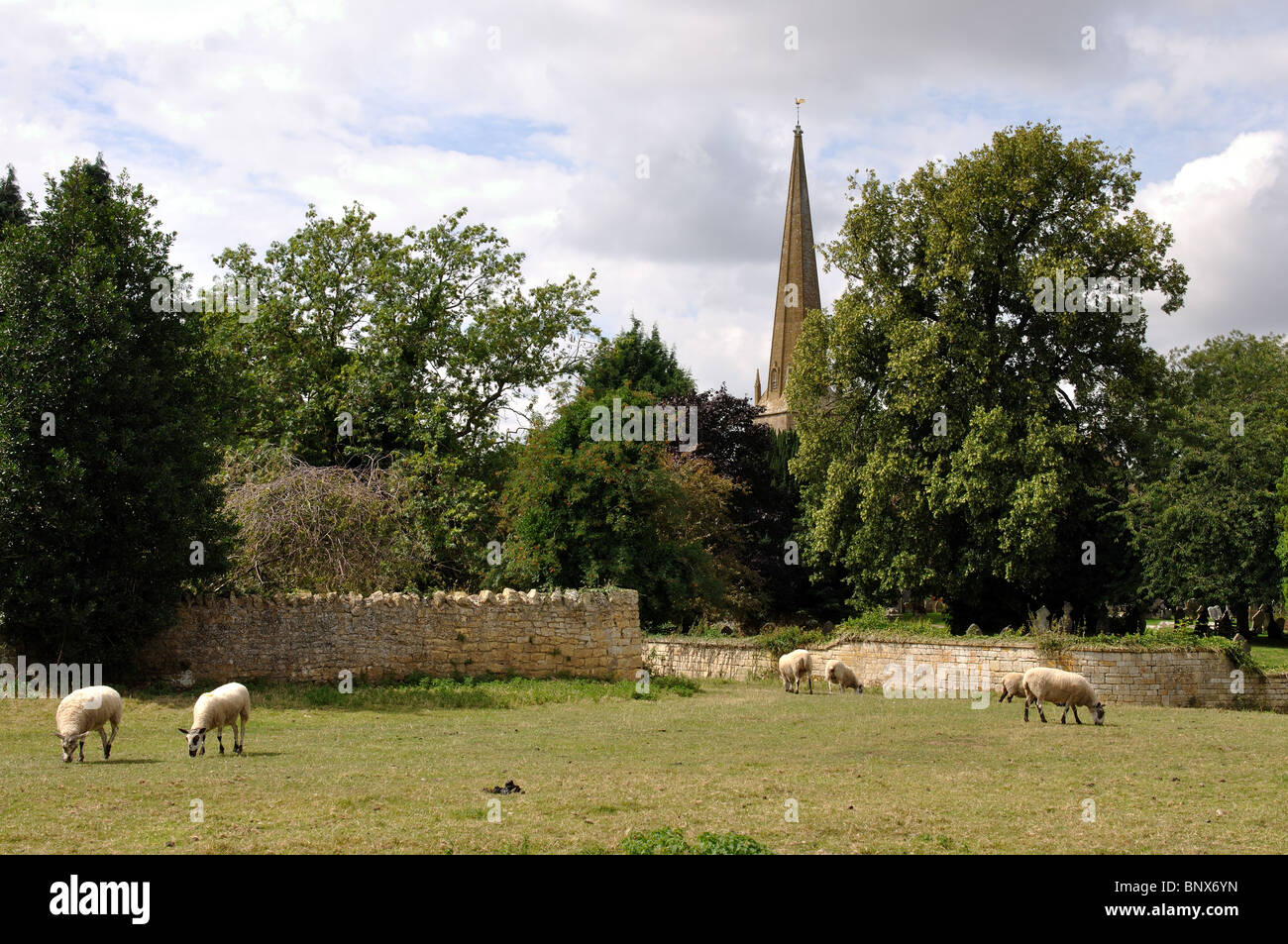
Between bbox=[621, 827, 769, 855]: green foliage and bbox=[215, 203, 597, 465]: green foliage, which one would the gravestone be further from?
bbox=[621, 827, 769, 855]: green foliage

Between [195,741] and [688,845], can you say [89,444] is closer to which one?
[195,741]

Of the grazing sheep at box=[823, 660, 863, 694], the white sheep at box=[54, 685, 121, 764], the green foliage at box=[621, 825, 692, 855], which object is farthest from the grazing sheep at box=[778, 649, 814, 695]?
the green foliage at box=[621, 825, 692, 855]

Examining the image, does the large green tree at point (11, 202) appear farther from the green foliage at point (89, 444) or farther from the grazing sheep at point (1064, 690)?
the grazing sheep at point (1064, 690)

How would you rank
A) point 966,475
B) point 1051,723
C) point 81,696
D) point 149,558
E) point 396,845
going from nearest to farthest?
point 396,845 < point 81,696 < point 1051,723 < point 149,558 < point 966,475

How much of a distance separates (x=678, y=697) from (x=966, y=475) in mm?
12242

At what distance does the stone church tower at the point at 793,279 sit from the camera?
232ft

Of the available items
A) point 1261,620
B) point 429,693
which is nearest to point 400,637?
point 429,693

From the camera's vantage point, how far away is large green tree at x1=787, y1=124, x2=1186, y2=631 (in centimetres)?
3094

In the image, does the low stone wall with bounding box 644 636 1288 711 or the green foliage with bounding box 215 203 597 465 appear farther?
the green foliage with bounding box 215 203 597 465

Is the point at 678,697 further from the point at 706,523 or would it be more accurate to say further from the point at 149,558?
the point at 706,523

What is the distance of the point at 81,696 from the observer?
41.9 ft

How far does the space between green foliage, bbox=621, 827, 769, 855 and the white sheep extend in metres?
7.58

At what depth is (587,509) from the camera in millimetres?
30172
